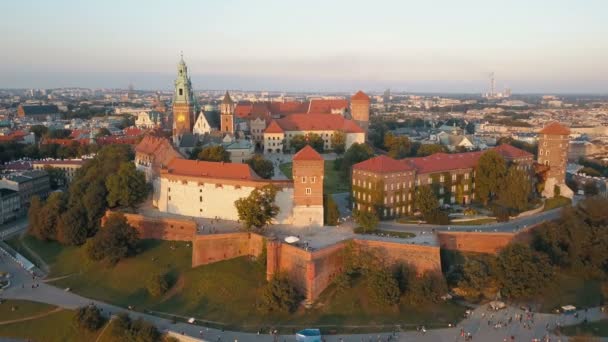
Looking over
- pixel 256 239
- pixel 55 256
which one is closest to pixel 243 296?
pixel 256 239

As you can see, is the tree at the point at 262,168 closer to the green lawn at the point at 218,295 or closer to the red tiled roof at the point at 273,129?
the green lawn at the point at 218,295

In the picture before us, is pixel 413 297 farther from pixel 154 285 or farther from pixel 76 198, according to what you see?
pixel 76 198

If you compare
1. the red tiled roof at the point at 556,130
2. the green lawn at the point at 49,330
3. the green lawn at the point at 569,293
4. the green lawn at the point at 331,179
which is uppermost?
the red tiled roof at the point at 556,130

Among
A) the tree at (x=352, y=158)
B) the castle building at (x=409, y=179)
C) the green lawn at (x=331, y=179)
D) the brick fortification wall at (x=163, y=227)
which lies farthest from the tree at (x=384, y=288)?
the tree at (x=352, y=158)

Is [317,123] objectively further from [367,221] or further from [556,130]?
[367,221]

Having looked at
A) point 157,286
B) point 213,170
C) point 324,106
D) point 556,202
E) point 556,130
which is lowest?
point 157,286

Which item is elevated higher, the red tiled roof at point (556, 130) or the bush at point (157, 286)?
the red tiled roof at point (556, 130)

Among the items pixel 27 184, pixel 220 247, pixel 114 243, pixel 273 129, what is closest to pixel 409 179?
pixel 220 247
